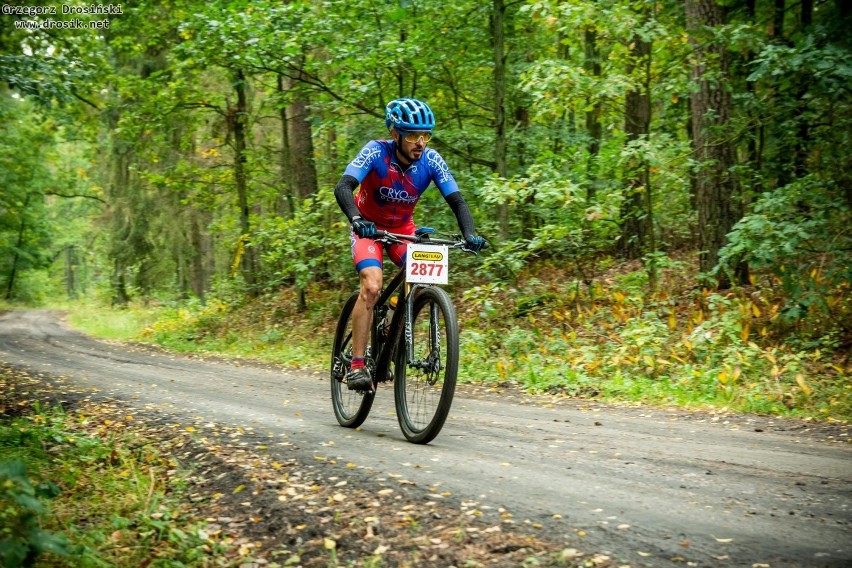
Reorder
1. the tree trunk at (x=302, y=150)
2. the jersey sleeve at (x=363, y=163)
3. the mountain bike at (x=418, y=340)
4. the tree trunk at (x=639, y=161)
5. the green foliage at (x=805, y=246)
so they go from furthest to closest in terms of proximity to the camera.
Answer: the tree trunk at (x=302, y=150)
the tree trunk at (x=639, y=161)
the green foliage at (x=805, y=246)
the jersey sleeve at (x=363, y=163)
the mountain bike at (x=418, y=340)

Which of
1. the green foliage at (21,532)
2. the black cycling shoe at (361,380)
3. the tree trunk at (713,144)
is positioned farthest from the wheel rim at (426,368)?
the tree trunk at (713,144)

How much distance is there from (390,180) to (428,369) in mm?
1602

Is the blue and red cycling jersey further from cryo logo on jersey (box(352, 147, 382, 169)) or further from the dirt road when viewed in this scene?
the dirt road

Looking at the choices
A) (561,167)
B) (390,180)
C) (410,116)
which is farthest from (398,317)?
(561,167)

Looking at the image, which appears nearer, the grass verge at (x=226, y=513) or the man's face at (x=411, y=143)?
the grass verge at (x=226, y=513)

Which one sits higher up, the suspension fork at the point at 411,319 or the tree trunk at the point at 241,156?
the tree trunk at the point at 241,156

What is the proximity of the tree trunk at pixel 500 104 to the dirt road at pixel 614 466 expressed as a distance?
4.59 metres

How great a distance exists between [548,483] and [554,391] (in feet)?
14.8

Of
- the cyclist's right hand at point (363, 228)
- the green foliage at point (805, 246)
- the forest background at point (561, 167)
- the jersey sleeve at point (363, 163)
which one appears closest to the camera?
the cyclist's right hand at point (363, 228)

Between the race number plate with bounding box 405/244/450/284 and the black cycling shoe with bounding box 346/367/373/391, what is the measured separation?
0.90m

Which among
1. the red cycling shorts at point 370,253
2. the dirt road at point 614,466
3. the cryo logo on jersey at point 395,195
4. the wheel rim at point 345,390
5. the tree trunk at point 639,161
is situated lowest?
the dirt road at point 614,466

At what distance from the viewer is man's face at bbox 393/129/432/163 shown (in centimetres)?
547

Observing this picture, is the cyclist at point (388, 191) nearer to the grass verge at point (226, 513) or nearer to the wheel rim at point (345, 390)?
the wheel rim at point (345, 390)

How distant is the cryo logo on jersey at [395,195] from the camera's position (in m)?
5.77
